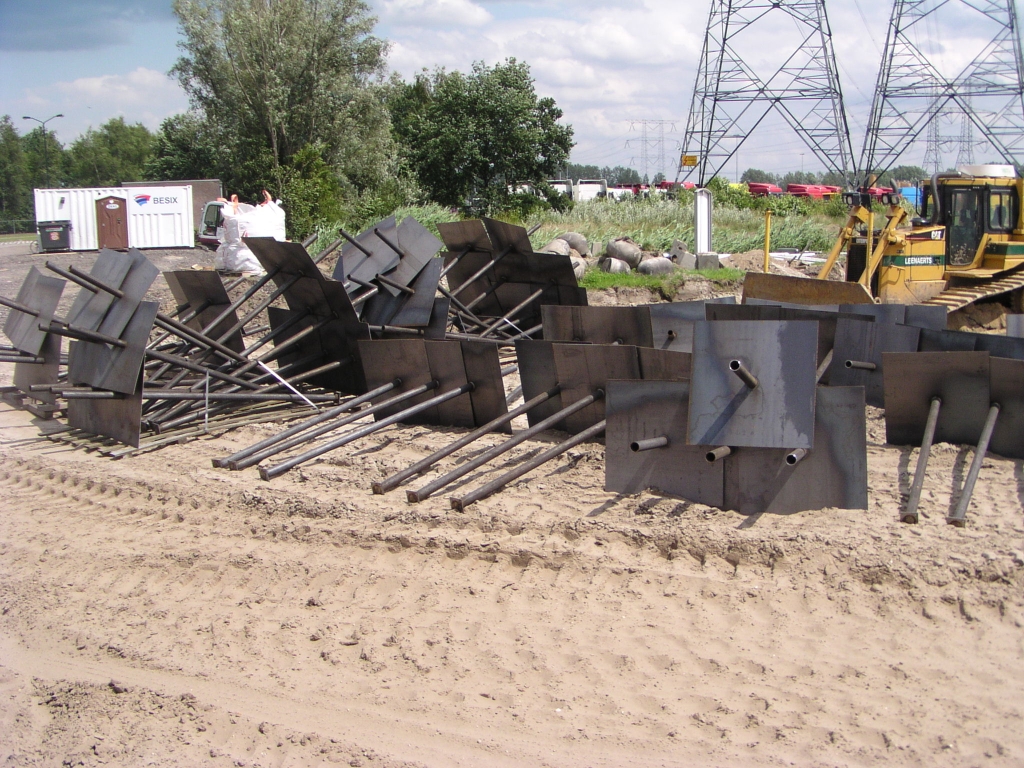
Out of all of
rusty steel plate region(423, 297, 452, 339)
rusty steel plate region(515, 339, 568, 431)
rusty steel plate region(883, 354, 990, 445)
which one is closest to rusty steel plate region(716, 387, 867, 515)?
rusty steel plate region(883, 354, 990, 445)

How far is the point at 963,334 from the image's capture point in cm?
721

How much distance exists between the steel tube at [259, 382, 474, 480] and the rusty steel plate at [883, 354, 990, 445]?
3.14m

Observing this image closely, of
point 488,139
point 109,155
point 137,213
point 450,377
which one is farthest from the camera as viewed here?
point 109,155

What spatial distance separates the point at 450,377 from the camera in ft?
23.4

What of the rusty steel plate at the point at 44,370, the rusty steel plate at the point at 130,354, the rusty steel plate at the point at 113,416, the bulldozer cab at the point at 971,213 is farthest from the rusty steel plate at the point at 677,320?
the bulldozer cab at the point at 971,213

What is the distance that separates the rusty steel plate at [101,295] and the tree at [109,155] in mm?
53103

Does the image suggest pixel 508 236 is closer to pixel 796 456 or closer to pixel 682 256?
pixel 796 456

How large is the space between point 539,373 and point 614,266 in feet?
32.5

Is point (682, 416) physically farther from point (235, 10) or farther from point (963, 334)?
point (235, 10)

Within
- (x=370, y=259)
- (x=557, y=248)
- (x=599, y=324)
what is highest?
(x=557, y=248)

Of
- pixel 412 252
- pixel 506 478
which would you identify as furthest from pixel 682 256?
pixel 506 478

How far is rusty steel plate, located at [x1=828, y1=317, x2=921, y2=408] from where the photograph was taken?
751cm

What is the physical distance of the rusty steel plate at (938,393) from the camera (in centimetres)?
593

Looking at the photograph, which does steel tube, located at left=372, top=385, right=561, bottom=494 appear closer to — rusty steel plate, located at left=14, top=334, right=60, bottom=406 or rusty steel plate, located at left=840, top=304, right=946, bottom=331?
rusty steel plate, located at left=840, top=304, right=946, bottom=331
